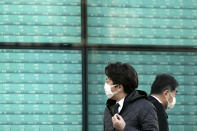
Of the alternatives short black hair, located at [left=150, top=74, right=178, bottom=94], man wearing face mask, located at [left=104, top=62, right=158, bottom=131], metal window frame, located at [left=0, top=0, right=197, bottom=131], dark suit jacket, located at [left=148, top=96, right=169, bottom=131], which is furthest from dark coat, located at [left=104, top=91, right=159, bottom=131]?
metal window frame, located at [left=0, top=0, right=197, bottom=131]

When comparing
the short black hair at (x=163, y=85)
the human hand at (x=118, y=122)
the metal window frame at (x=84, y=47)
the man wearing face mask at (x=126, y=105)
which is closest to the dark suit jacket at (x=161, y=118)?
the short black hair at (x=163, y=85)

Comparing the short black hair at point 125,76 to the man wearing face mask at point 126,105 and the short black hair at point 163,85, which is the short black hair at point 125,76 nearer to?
the man wearing face mask at point 126,105

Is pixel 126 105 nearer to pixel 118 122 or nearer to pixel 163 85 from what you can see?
pixel 118 122

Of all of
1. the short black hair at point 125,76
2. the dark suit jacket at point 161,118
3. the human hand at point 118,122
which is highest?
the short black hair at point 125,76

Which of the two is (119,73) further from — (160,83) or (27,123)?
(27,123)

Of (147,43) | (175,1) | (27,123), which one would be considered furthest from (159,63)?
(27,123)

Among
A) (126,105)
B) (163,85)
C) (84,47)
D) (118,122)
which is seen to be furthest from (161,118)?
(84,47)

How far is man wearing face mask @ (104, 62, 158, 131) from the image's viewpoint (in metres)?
4.07

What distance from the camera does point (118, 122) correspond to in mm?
4004

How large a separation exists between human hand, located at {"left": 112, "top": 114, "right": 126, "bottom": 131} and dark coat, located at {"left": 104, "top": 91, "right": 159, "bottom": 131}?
43 mm

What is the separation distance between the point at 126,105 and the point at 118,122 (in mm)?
218

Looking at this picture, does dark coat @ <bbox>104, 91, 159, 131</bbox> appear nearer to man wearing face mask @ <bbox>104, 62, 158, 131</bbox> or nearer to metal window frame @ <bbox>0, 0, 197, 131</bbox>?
man wearing face mask @ <bbox>104, 62, 158, 131</bbox>

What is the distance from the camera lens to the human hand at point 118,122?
401cm

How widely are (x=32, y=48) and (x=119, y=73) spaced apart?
9.66 ft
